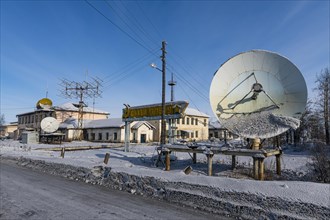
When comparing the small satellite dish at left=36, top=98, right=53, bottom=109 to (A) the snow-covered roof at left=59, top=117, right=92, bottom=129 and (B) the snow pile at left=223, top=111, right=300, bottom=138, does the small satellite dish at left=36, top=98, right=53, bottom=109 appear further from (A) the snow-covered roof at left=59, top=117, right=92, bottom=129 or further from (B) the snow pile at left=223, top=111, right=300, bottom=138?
(B) the snow pile at left=223, top=111, right=300, bottom=138

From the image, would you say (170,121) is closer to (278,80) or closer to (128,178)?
(278,80)

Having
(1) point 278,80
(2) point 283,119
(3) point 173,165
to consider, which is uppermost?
(1) point 278,80

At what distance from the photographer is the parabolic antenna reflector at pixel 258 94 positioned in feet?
32.9

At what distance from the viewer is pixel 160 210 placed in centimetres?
568

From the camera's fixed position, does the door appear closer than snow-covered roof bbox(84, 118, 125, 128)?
No

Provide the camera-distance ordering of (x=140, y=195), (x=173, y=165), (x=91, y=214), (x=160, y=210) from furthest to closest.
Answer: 1. (x=173, y=165)
2. (x=140, y=195)
3. (x=160, y=210)
4. (x=91, y=214)

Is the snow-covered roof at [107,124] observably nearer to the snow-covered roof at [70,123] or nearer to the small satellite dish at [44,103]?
the snow-covered roof at [70,123]

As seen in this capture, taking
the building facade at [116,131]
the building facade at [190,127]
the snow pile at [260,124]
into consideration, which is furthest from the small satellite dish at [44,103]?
the snow pile at [260,124]

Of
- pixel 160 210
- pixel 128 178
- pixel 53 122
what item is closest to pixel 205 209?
pixel 160 210

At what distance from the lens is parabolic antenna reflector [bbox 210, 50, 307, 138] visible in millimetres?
10023

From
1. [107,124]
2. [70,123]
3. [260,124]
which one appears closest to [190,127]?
[107,124]

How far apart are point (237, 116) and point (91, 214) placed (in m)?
7.76

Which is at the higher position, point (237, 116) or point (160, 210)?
point (237, 116)

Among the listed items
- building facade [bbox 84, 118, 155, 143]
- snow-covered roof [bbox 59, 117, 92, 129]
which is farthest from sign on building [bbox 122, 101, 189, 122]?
snow-covered roof [bbox 59, 117, 92, 129]
